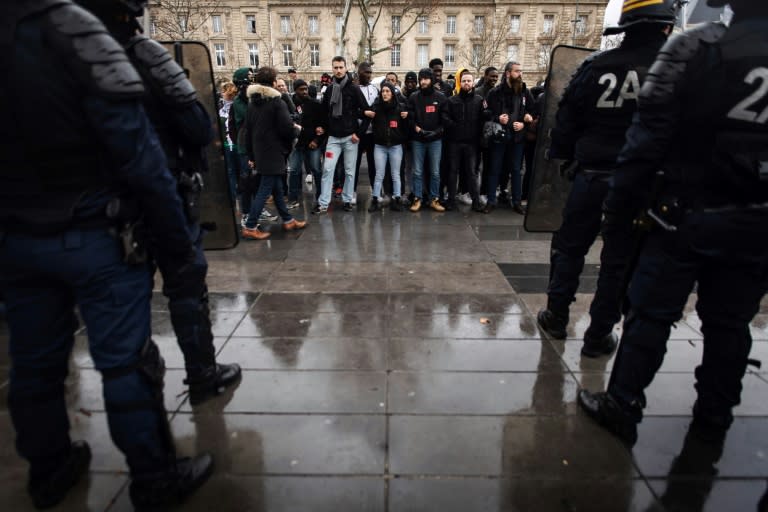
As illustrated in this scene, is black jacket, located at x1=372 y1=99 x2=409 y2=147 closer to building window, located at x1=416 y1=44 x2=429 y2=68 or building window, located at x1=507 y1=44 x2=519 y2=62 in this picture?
building window, located at x1=507 y1=44 x2=519 y2=62

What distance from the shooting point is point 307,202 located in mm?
8500

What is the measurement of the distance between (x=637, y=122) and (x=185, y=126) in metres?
2.04

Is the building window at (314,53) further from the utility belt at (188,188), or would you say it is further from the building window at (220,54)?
the utility belt at (188,188)

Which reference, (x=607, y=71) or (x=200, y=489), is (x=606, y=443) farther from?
(x=607, y=71)

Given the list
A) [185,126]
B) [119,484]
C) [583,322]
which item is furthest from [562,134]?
[119,484]

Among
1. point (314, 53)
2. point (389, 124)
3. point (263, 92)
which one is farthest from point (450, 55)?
point (263, 92)

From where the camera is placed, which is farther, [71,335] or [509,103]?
[509,103]

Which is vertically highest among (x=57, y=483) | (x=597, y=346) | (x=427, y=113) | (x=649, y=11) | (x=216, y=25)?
(x=216, y=25)

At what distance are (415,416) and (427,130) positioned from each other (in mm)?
5609

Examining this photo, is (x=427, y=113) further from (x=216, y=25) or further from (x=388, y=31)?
(x=216, y=25)

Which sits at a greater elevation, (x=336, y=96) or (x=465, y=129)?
(x=336, y=96)

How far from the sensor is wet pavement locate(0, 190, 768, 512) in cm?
208

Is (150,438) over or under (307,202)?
over

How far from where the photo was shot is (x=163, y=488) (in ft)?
6.43
